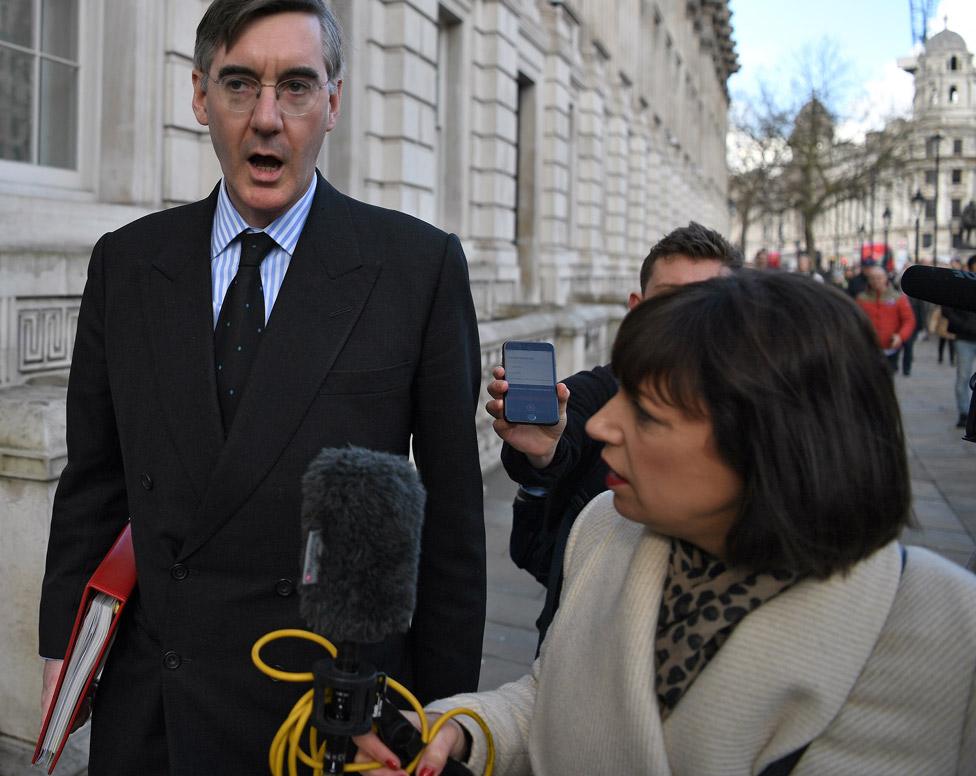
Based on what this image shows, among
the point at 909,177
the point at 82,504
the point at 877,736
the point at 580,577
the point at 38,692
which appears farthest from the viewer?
the point at 909,177

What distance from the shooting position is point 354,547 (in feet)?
4.04

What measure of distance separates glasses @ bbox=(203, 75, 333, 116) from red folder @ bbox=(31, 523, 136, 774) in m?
0.93

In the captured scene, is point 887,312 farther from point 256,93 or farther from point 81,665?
point 81,665

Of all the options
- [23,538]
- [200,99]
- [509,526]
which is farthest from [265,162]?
[509,526]

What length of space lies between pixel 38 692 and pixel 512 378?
7.70 feet

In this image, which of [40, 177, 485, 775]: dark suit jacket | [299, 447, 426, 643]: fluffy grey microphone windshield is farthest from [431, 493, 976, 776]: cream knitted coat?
[40, 177, 485, 775]: dark suit jacket

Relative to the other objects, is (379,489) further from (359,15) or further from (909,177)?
(909,177)

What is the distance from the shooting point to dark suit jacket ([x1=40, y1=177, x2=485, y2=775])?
188 cm

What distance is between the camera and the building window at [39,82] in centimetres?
511

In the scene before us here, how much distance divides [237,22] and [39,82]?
402cm

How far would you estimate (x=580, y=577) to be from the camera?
1727 millimetres

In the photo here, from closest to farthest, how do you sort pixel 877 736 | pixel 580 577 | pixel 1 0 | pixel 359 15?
1. pixel 877 736
2. pixel 580 577
3. pixel 1 0
4. pixel 359 15

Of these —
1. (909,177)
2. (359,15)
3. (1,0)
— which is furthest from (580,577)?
(909,177)

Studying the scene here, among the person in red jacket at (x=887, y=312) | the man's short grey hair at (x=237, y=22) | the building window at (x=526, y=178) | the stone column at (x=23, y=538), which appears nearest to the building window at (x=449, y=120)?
the building window at (x=526, y=178)
